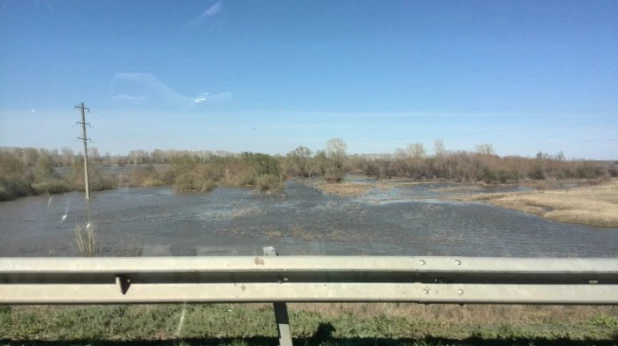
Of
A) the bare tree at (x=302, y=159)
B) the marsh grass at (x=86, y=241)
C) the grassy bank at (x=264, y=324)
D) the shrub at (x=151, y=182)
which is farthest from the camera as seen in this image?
the bare tree at (x=302, y=159)

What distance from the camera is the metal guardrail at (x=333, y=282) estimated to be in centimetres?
324

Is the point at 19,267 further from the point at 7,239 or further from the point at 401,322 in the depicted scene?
the point at 7,239

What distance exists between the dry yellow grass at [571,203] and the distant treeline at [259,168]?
98 centimetres

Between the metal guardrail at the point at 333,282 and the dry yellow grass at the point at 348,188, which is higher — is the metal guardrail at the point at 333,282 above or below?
above

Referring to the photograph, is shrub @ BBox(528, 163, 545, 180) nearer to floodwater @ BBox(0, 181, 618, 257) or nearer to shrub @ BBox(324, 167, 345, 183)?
floodwater @ BBox(0, 181, 618, 257)

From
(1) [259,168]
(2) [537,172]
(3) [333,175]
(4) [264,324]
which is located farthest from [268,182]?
(4) [264,324]

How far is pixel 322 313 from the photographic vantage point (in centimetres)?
535

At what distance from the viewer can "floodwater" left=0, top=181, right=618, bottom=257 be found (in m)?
12.2

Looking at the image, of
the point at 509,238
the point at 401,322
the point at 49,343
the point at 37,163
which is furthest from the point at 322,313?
the point at 509,238

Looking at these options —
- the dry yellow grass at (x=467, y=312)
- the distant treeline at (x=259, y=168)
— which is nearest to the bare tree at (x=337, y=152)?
the distant treeline at (x=259, y=168)

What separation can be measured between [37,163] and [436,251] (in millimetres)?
9518

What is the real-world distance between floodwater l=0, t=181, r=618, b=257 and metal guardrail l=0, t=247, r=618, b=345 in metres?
5.53

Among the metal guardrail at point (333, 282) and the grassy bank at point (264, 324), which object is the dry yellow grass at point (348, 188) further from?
the metal guardrail at point (333, 282)

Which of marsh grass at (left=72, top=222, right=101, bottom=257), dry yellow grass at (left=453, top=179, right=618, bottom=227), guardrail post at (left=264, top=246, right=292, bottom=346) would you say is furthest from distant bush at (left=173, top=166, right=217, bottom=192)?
dry yellow grass at (left=453, top=179, right=618, bottom=227)
